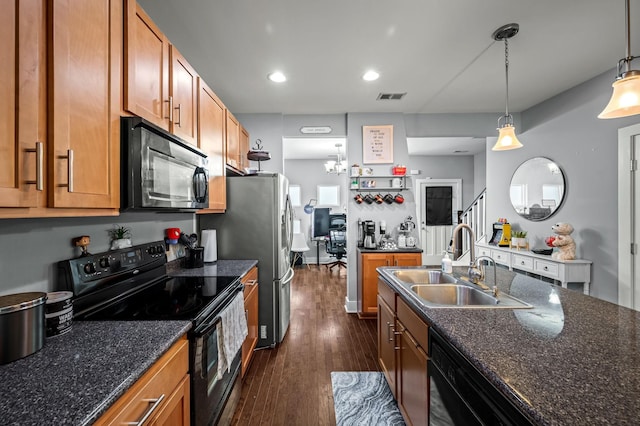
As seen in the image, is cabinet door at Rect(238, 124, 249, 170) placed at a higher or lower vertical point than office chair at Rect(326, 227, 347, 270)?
higher

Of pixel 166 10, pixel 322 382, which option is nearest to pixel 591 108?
pixel 322 382

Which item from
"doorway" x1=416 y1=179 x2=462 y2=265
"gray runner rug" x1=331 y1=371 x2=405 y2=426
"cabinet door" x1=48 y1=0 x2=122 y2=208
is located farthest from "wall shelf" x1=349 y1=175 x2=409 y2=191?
"doorway" x1=416 y1=179 x2=462 y2=265

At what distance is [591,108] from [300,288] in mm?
4302

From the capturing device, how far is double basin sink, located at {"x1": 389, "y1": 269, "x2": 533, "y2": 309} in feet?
4.34

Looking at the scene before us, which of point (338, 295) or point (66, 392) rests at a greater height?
point (66, 392)

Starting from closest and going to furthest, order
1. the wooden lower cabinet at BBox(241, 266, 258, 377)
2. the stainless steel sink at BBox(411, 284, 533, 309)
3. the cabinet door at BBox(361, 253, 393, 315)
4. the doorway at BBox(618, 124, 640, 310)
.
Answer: the stainless steel sink at BBox(411, 284, 533, 309) → the wooden lower cabinet at BBox(241, 266, 258, 377) → the doorway at BBox(618, 124, 640, 310) → the cabinet door at BBox(361, 253, 393, 315)

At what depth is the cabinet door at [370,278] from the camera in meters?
3.33

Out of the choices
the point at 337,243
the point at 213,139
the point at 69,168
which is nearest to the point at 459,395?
the point at 69,168

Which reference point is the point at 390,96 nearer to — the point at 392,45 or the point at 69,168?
the point at 392,45

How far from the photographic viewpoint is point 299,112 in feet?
11.9

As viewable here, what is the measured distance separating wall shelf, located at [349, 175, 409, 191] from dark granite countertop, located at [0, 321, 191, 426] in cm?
288

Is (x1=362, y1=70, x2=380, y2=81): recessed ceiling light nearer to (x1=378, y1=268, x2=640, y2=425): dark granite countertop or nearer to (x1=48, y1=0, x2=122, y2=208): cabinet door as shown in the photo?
(x1=48, y1=0, x2=122, y2=208): cabinet door

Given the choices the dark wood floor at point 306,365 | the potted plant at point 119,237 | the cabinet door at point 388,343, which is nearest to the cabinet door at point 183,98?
the potted plant at point 119,237

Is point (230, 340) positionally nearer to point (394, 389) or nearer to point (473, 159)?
point (394, 389)
